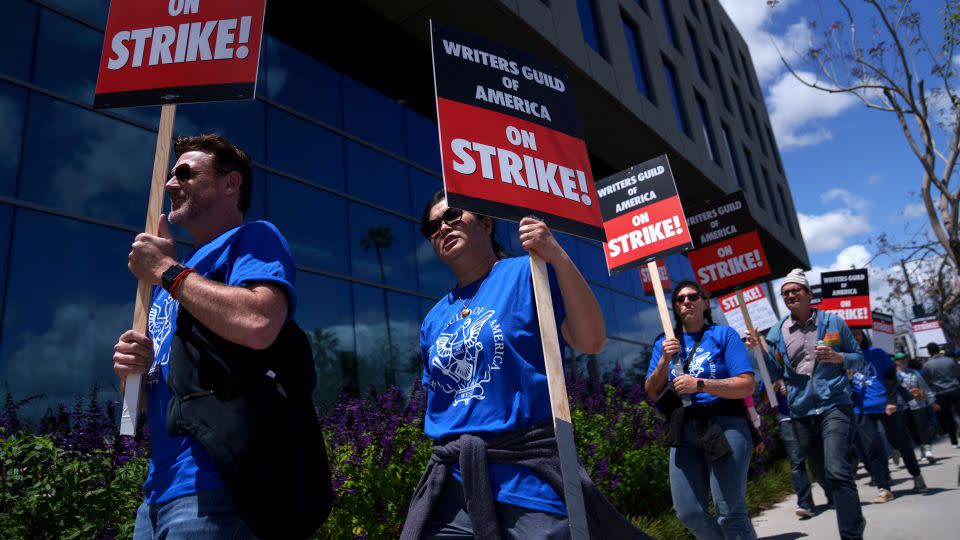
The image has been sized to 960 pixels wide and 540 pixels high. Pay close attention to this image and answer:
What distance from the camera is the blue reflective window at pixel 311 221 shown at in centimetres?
1109

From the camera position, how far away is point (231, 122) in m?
10.7

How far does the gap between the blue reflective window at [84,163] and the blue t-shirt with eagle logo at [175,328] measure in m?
7.27

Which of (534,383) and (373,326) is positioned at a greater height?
(373,326)

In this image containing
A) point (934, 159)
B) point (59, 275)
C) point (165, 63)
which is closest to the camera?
point (165, 63)

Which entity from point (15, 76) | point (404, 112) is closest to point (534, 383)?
point (15, 76)

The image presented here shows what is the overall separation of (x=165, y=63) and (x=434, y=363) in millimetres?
1660

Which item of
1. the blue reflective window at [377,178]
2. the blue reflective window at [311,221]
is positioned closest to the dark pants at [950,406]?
the blue reflective window at [377,178]

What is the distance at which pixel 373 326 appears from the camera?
39.8ft

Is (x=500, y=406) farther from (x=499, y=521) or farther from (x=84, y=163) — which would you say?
(x=84, y=163)

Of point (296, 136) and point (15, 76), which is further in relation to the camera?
point (296, 136)

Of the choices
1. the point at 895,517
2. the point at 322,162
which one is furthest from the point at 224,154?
the point at 322,162

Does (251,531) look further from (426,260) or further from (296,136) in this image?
(426,260)

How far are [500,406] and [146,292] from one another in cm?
127

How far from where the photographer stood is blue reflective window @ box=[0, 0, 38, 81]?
8.30 meters
